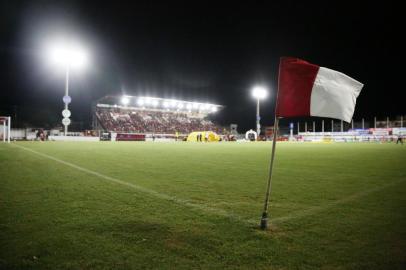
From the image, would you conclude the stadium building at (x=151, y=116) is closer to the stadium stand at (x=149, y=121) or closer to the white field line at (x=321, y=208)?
the stadium stand at (x=149, y=121)

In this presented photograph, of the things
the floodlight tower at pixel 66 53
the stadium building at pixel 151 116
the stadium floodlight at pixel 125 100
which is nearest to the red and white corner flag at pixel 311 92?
the floodlight tower at pixel 66 53

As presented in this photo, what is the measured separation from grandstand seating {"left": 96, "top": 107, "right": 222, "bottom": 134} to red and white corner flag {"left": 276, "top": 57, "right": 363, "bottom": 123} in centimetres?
6095

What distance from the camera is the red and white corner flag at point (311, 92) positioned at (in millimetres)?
3766

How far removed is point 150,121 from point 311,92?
68642 mm

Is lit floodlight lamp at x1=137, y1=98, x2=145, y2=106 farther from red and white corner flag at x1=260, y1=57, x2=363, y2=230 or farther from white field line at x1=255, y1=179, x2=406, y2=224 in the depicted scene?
red and white corner flag at x1=260, y1=57, x2=363, y2=230

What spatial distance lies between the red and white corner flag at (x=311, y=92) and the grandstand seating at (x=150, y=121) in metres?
61.0

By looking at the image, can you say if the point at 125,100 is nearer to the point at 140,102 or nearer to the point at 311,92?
the point at 140,102

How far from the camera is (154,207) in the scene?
445 centimetres

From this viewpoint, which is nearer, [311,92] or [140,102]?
[311,92]

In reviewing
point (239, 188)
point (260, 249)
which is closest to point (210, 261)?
point (260, 249)

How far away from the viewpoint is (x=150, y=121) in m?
71.0

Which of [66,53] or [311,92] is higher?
[66,53]

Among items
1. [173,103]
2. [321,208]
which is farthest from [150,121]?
[321,208]

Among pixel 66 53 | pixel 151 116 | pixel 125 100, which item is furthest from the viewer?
pixel 151 116
